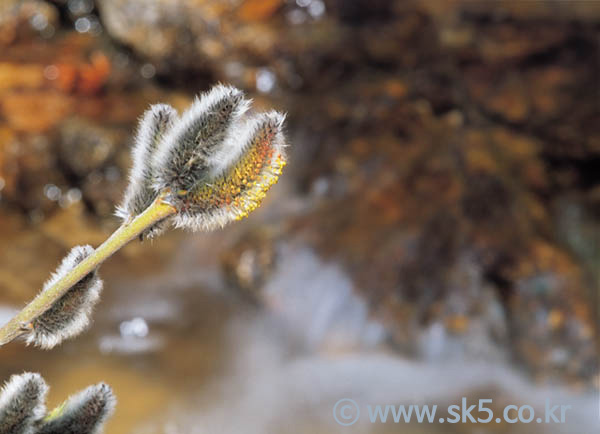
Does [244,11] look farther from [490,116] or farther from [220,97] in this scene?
[220,97]

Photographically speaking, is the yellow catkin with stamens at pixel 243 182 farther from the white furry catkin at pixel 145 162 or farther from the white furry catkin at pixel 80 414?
the white furry catkin at pixel 80 414

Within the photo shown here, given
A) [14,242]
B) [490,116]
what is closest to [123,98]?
[14,242]

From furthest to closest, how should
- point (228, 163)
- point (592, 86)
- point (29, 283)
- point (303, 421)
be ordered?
1. point (592, 86)
2. point (29, 283)
3. point (303, 421)
4. point (228, 163)

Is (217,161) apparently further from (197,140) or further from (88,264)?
(88,264)

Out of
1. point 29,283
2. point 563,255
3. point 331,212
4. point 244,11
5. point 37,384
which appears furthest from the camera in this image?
point 244,11

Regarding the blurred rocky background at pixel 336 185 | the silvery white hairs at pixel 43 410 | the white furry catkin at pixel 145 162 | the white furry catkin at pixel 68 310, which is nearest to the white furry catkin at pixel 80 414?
the silvery white hairs at pixel 43 410

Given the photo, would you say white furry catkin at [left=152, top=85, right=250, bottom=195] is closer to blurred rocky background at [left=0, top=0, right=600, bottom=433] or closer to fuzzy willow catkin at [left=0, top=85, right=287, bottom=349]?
fuzzy willow catkin at [left=0, top=85, right=287, bottom=349]

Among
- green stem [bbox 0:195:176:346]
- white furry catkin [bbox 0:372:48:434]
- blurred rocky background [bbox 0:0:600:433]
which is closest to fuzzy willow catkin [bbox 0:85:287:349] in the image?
green stem [bbox 0:195:176:346]
